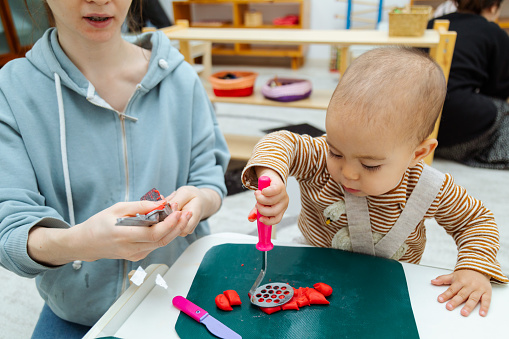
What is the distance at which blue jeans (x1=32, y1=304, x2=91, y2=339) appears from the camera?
0.83 m

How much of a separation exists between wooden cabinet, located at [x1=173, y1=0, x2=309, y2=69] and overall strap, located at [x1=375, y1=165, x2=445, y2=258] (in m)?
3.63

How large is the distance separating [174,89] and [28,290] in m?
1.14

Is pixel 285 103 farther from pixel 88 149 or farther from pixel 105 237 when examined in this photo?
pixel 105 237

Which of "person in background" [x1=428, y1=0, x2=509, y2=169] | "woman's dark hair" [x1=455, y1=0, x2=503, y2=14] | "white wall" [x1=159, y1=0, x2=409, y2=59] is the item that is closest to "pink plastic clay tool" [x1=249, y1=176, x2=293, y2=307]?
"person in background" [x1=428, y1=0, x2=509, y2=169]

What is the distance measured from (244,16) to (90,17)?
391cm

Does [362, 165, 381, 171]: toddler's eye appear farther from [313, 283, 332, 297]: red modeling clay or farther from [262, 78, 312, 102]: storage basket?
[262, 78, 312, 102]: storage basket

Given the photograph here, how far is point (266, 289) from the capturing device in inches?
25.9

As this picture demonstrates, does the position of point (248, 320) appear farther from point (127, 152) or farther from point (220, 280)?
point (127, 152)

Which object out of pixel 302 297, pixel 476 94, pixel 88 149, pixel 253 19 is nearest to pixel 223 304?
pixel 302 297

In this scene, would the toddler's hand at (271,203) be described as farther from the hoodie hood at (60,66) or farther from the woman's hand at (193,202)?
the hoodie hood at (60,66)

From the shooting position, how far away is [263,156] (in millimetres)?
733

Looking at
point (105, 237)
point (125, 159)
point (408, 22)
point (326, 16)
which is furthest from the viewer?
point (326, 16)

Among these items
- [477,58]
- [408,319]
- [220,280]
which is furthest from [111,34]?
[477,58]

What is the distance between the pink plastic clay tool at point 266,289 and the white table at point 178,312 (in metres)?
0.13
